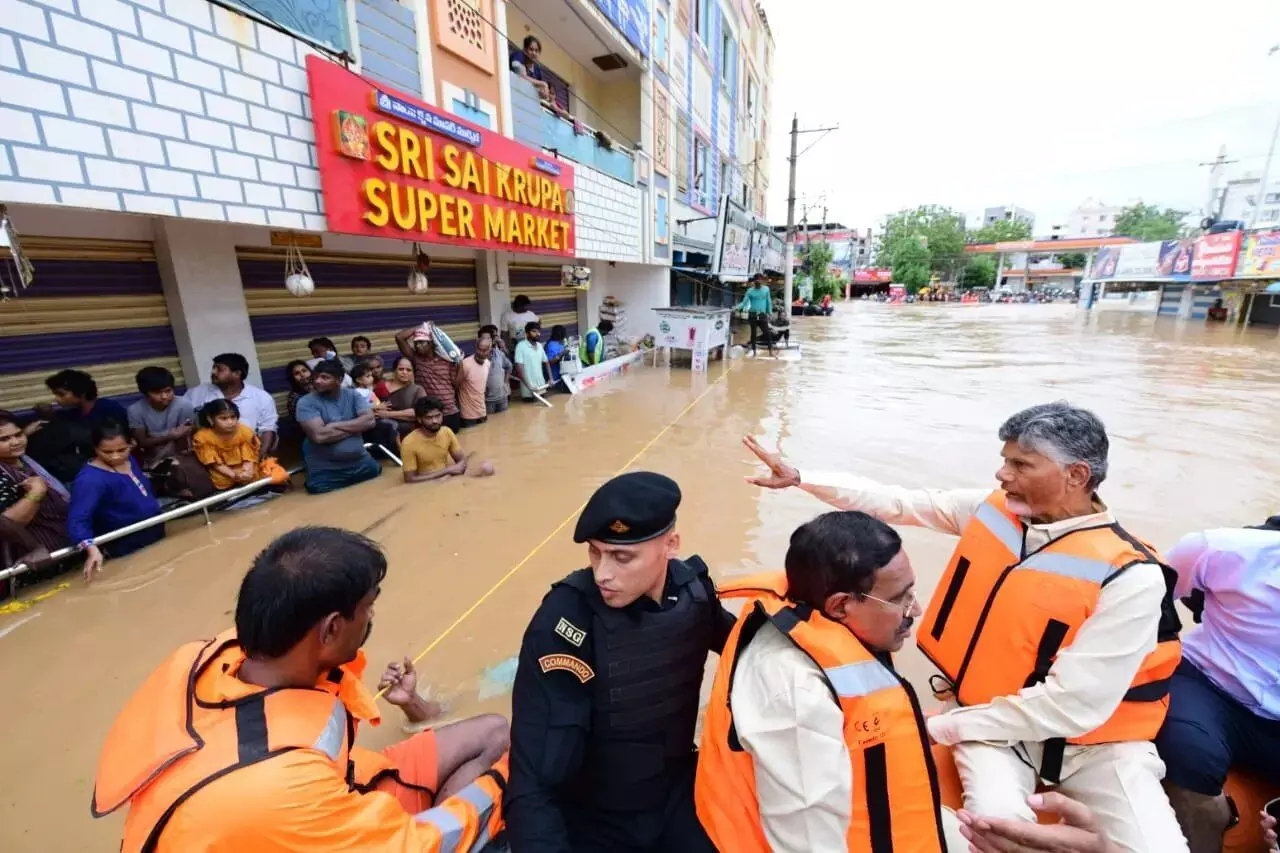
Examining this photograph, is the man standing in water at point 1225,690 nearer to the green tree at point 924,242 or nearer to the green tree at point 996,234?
the green tree at point 924,242

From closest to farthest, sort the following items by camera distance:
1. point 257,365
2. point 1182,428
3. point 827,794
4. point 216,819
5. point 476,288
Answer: point 216,819, point 827,794, point 257,365, point 1182,428, point 476,288

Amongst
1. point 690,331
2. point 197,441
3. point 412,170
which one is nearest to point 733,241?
point 690,331

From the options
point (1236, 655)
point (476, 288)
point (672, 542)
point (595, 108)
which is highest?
point (595, 108)

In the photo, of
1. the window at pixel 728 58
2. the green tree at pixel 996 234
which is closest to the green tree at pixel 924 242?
the green tree at pixel 996 234

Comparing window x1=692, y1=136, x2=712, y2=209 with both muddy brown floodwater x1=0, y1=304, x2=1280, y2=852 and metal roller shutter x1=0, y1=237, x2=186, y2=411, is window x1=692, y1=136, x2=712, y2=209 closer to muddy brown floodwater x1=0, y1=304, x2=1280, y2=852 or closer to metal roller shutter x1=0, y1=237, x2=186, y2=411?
muddy brown floodwater x1=0, y1=304, x2=1280, y2=852

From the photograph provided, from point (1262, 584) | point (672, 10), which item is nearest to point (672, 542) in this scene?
point (1262, 584)

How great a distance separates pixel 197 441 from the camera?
4.36 metres

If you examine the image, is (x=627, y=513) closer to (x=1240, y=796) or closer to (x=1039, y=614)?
(x=1039, y=614)

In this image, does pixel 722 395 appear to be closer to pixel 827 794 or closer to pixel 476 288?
pixel 476 288

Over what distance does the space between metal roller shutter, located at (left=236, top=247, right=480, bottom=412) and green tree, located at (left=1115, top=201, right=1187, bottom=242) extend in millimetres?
77468

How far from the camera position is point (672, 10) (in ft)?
42.4

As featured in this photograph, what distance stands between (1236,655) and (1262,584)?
0.27m

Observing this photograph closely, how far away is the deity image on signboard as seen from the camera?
15.5 feet

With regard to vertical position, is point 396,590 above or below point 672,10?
below
